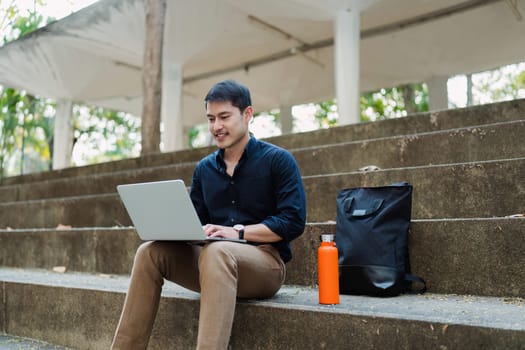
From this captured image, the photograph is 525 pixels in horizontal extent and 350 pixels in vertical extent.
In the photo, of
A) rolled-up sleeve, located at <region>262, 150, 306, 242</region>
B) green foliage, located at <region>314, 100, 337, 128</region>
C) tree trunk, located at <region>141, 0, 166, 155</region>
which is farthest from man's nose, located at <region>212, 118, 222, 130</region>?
green foliage, located at <region>314, 100, 337, 128</region>

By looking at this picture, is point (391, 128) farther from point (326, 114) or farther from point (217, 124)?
point (326, 114)

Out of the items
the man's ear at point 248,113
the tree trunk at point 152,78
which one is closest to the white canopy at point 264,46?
the tree trunk at point 152,78

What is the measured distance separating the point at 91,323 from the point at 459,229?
1929 mm

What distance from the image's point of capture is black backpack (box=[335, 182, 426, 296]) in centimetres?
233

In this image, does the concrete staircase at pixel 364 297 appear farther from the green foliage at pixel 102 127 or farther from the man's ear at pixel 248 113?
the green foliage at pixel 102 127

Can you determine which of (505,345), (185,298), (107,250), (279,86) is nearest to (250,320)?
(185,298)

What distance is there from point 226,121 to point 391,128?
2.35 m

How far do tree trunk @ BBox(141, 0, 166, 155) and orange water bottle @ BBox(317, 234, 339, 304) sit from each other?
493 cm

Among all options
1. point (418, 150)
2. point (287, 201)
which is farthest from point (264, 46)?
point (287, 201)

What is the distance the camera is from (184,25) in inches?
336

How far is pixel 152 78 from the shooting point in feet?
22.8

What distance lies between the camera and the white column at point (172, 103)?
30.3 ft

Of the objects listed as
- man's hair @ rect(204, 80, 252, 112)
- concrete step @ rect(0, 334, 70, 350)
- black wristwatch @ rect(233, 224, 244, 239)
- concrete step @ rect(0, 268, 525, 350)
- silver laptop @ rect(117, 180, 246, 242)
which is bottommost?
concrete step @ rect(0, 334, 70, 350)

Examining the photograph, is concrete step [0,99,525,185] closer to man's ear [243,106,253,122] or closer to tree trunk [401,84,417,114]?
man's ear [243,106,253,122]
